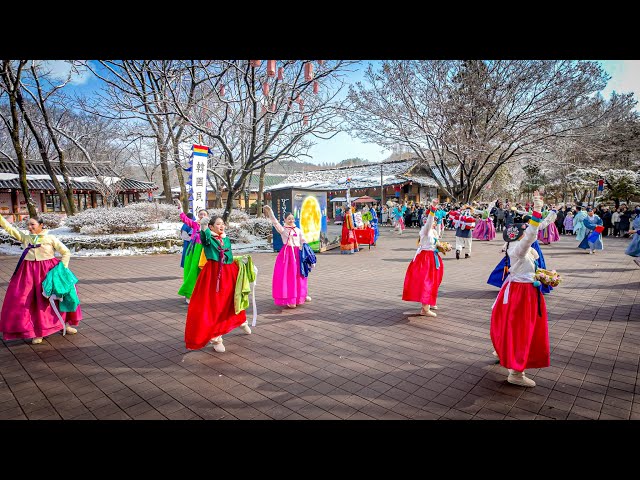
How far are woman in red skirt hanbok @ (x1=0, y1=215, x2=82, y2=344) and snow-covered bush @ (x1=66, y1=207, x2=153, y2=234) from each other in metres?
10.5

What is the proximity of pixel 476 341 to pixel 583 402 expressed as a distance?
156cm

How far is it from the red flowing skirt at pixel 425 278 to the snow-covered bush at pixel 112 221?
1297 cm

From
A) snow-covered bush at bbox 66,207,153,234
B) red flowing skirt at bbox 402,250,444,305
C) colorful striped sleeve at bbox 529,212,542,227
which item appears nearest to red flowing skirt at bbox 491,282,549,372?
colorful striped sleeve at bbox 529,212,542,227

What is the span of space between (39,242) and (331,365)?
429cm

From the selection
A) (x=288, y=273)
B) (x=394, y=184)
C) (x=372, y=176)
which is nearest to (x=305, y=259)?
(x=288, y=273)

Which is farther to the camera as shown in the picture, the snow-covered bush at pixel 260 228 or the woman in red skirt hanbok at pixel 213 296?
the snow-covered bush at pixel 260 228

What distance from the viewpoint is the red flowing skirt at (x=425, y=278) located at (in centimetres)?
582

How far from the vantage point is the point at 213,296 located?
443cm

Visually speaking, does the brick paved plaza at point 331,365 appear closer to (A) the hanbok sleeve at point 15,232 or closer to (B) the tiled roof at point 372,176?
(A) the hanbok sleeve at point 15,232

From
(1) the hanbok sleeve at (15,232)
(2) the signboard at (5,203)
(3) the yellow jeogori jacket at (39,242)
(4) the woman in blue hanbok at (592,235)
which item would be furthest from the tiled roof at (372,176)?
(1) the hanbok sleeve at (15,232)

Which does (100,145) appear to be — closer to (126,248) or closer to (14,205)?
(14,205)

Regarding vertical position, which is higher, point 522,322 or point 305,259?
point 305,259

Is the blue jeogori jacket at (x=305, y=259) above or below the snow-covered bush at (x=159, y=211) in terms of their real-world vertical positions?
below
